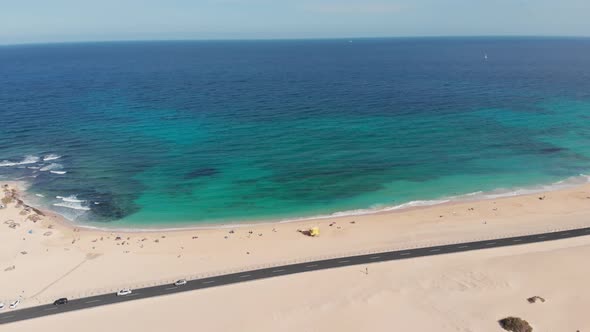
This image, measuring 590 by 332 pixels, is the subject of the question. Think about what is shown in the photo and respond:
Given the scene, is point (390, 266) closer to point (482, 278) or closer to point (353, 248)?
point (353, 248)

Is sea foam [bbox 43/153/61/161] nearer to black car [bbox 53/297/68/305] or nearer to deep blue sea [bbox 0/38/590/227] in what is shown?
deep blue sea [bbox 0/38/590/227]

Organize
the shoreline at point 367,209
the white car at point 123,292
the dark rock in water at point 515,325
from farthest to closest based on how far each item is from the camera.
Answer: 1. the shoreline at point 367,209
2. the white car at point 123,292
3. the dark rock in water at point 515,325

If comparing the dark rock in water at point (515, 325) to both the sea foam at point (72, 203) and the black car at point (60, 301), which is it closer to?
the black car at point (60, 301)

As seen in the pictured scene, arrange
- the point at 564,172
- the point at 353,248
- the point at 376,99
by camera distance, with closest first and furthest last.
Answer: the point at 353,248, the point at 564,172, the point at 376,99

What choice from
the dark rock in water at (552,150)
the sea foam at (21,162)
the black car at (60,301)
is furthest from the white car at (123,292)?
the dark rock in water at (552,150)

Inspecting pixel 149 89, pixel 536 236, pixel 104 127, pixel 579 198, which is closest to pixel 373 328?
pixel 536 236
